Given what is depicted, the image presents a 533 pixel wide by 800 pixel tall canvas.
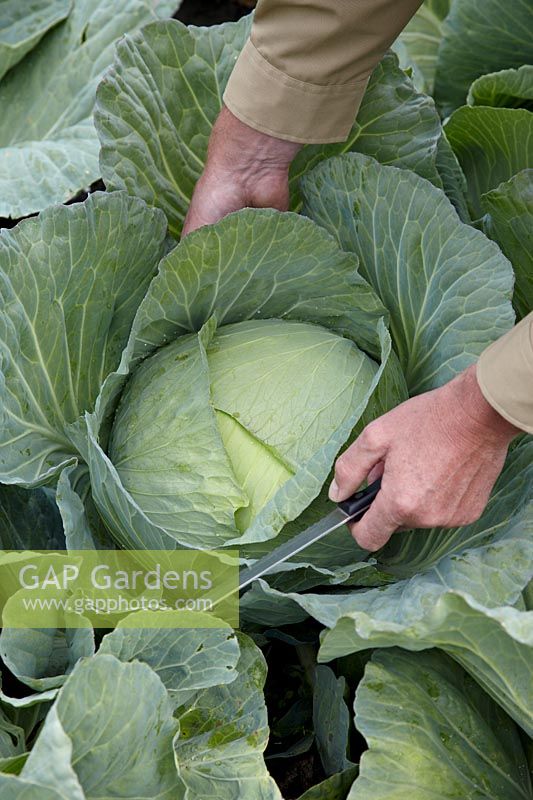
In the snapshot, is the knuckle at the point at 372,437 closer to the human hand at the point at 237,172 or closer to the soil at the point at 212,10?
the human hand at the point at 237,172

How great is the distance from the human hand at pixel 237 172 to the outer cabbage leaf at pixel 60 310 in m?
0.11

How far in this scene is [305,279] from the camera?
1.76 m

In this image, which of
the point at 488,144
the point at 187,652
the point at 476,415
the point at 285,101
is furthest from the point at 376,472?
the point at 488,144

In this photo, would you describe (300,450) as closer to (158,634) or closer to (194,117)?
(158,634)

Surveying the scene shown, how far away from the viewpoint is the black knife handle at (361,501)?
1.46 m

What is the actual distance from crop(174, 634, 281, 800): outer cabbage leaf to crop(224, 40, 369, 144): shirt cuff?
3.11ft

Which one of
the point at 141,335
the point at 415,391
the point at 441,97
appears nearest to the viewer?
the point at 141,335

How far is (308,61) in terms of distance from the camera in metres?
1.72

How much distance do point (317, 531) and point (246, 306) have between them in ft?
1.69

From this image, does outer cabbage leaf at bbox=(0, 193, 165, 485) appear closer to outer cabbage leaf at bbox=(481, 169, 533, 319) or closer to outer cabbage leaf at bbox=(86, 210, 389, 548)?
outer cabbage leaf at bbox=(86, 210, 389, 548)

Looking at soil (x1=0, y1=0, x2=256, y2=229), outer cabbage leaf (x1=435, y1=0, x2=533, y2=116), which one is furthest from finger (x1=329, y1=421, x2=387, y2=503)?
soil (x1=0, y1=0, x2=256, y2=229)

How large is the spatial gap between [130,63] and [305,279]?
0.56m

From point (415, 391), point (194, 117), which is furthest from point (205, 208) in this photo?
point (415, 391)

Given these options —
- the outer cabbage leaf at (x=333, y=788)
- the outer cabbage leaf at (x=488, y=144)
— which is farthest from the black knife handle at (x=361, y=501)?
the outer cabbage leaf at (x=488, y=144)
